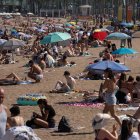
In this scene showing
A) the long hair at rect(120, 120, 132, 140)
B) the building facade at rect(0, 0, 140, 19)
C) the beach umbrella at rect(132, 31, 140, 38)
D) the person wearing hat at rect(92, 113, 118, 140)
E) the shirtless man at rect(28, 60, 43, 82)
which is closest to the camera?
the long hair at rect(120, 120, 132, 140)

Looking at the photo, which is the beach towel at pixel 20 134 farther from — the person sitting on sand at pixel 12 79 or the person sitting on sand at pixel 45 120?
the person sitting on sand at pixel 12 79

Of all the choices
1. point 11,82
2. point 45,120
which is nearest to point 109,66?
point 45,120

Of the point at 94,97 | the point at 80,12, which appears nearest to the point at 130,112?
the point at 94,97

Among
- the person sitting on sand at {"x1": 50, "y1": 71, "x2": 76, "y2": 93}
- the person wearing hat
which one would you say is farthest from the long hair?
the person sitting on sand at {"x1": 50, "y1": 71, "x2": 76, "y2": 93}

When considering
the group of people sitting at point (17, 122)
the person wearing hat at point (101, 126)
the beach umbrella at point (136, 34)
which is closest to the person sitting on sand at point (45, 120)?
the group of people sitting at point (17, 122)

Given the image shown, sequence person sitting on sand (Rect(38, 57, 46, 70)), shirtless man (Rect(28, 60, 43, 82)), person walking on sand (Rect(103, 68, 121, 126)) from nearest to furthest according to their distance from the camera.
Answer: person walking on sand (Rect(103, 68, 121, 126)), shirtless man (Rect(28, 60, 43, 82)), person sitting on sand (Rect(38, 57, 46, 70))

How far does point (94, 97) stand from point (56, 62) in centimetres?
903

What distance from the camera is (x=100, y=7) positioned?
114812 mm

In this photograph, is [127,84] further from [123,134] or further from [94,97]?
[123,134]

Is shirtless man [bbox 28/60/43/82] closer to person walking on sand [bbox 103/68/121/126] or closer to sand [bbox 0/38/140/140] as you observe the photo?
sand [bbox 0/38/140/140]

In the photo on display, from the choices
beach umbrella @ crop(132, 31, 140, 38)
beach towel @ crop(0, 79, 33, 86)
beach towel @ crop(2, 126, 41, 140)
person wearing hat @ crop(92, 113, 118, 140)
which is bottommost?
beach umbrella @ crop(132, 31, 140, 38)

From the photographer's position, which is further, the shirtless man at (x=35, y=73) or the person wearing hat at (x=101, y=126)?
the shirtless man at (x=35, y=73)

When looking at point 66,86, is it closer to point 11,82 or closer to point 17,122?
point 11,82

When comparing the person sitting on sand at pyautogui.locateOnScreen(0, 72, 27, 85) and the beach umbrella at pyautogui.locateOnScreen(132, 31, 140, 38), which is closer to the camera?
the person sitting on sand at pyautogui.locateOnScreen(0, 72, 27, 85)
